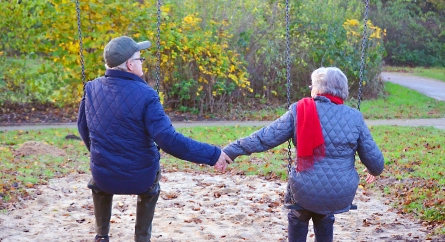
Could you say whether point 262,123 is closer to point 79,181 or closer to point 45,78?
point 45,78

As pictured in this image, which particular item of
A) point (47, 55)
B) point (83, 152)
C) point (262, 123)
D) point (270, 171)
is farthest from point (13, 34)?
point (270, 171)

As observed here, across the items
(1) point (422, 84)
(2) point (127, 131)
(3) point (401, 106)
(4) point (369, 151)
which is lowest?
(1) point (422, 84)

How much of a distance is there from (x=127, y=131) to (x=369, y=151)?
169cm

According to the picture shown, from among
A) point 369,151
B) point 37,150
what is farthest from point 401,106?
point 369,151

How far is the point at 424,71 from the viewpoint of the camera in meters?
29.3

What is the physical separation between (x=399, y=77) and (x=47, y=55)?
1653 centimetres

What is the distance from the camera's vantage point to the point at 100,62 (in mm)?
12898

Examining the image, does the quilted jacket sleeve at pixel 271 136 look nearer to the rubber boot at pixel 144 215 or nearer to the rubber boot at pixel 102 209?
the rubber boot at pixel 144 215

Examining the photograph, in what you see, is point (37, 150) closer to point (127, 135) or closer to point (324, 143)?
point (127, 135)

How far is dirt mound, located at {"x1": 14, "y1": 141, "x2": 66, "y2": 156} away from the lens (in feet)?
32.7

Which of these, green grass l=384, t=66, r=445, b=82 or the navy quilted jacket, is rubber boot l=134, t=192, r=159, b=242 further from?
green grass l=384, t=66, r=445, b=82

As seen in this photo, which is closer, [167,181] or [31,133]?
[167,181]

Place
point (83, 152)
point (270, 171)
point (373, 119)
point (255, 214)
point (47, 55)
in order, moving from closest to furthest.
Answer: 1. point (255, 214)
2. point (270, 171)
3. point (83, 152)
4. point (47, 55)
5. point (373, 119)

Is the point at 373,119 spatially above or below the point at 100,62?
below
